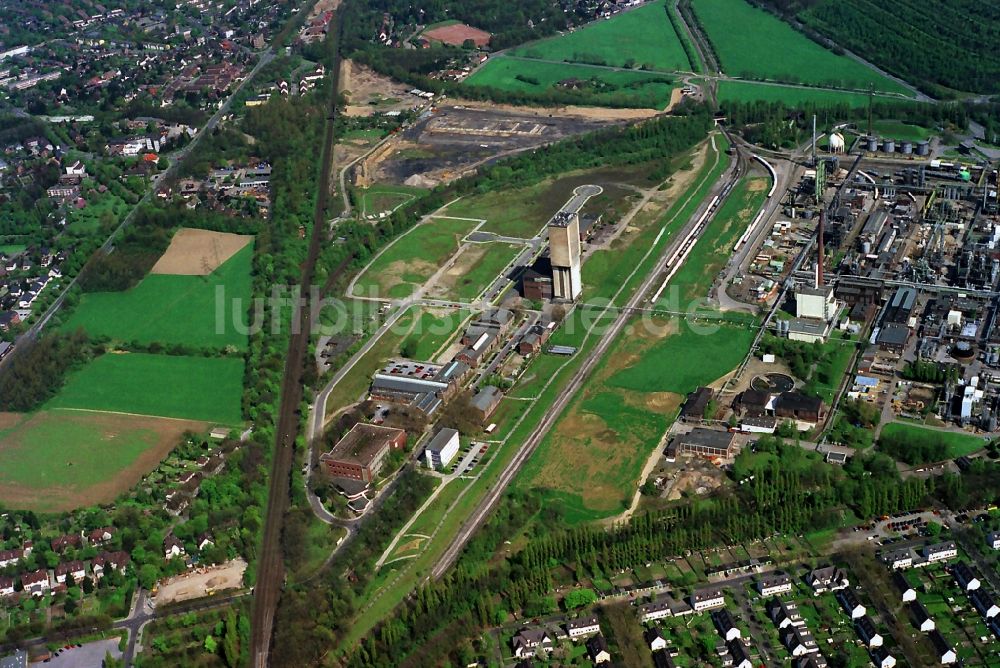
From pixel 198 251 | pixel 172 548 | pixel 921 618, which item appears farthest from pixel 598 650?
pixel 198 251

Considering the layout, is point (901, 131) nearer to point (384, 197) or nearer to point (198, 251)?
point (384, 197)

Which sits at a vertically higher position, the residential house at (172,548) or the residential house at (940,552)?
the residential house at (940,552)

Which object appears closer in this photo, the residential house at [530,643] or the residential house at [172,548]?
the residential house at [530,643]

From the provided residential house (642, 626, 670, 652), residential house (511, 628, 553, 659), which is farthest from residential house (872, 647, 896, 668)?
residential house (511, 628, 553, 659)

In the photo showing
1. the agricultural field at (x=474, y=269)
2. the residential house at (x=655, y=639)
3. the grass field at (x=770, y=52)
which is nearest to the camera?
the residential house at (x=655, y=639)

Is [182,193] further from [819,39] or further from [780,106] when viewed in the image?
[819,39]

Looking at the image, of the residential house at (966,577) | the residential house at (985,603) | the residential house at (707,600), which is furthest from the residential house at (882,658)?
the residential house at (707,600)

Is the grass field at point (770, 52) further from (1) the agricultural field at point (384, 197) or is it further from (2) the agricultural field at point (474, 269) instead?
(2) the agricultural field at point (474, 269)

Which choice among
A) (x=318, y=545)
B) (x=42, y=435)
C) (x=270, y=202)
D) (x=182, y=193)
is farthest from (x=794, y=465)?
(x=182, y=193)
